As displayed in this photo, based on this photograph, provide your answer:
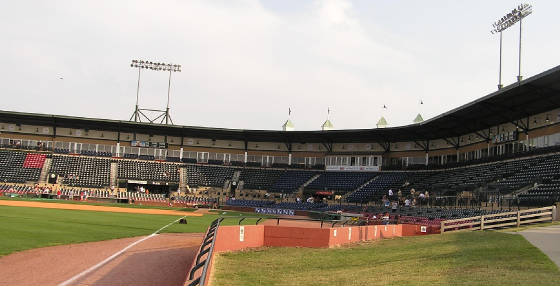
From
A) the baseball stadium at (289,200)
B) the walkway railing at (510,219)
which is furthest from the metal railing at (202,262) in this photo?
the walkway railing at (510,219)

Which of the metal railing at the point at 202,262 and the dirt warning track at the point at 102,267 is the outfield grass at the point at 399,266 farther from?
the dirt warning track at the point at 102,267

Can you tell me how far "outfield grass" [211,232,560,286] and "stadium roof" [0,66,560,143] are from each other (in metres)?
23.2

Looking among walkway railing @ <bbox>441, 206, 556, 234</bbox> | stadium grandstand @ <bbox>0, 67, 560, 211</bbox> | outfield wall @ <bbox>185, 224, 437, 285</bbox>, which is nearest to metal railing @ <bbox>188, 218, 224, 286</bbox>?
outfield wall @ <bbox>185, 224, 437, 285</bbox>

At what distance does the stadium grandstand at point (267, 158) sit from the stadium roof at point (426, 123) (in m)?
0.17

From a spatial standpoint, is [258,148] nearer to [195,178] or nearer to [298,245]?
[195,178]

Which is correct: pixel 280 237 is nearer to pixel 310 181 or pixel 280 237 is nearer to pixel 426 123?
pixel 426 123

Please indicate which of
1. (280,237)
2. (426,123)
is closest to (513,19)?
Result: (426,123)

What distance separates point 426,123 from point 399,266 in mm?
45641

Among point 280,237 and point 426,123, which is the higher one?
point 426,123

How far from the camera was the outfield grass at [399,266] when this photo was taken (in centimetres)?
1245

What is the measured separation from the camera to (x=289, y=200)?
69.9m

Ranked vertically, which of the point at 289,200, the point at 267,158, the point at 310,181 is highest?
the point at 267,158

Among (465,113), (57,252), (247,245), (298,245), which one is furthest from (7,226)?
(465,113)

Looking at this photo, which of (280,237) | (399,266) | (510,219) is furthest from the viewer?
(510,219)
